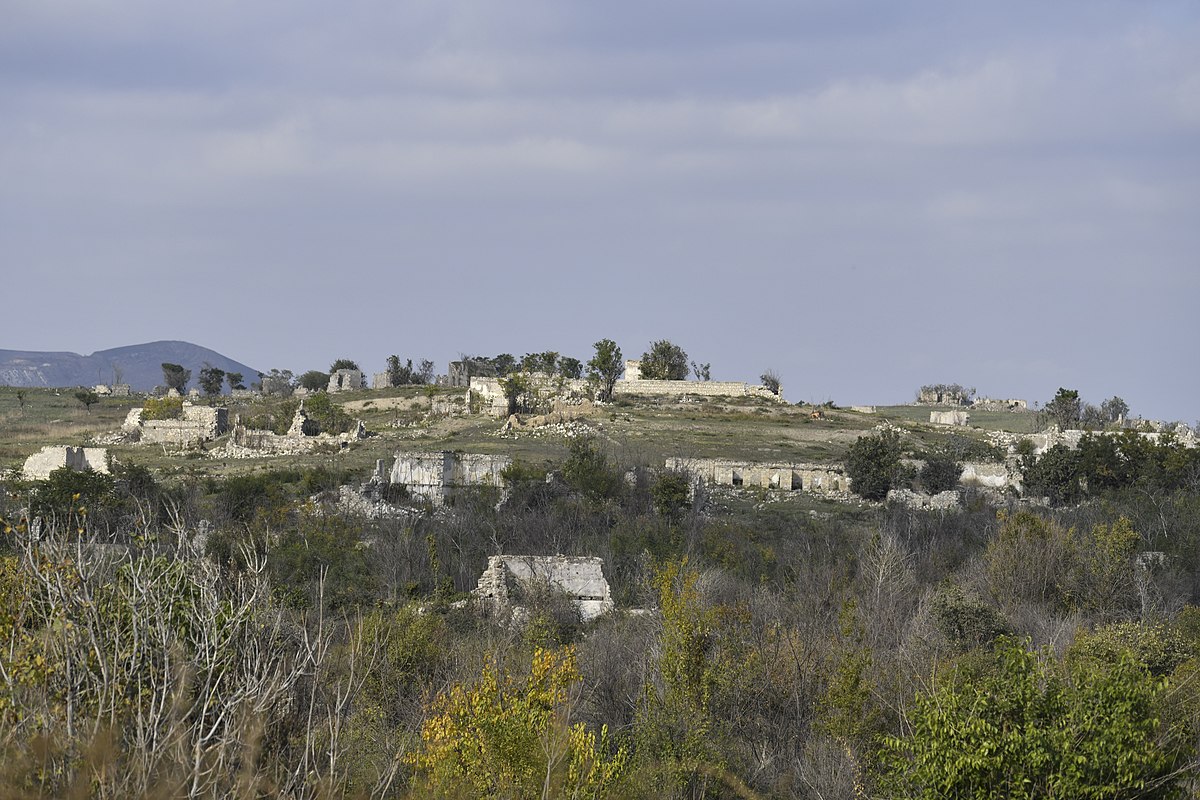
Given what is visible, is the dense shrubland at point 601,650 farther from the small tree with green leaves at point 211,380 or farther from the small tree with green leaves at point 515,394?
the small tree with green leaves at point 211,380

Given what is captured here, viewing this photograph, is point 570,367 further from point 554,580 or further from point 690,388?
point 554,580

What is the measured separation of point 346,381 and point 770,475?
1839 inches

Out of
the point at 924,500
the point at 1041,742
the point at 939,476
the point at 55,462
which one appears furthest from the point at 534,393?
the point at 1041,742

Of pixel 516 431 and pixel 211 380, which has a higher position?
pixel 211 380

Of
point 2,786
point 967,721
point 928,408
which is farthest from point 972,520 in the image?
point 928,408

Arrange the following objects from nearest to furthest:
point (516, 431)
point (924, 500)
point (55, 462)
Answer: point (55, 462) < point (924, 500) < point (516, 431)

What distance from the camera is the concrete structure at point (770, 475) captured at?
145 feet

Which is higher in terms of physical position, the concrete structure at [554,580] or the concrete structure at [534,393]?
the concrete structure at [534,393]

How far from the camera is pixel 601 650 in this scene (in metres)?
21.2

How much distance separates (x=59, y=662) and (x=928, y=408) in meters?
80.8

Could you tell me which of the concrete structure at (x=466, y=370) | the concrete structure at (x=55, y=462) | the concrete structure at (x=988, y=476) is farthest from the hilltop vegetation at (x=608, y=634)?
the concrete structure at (x=466, y=370)

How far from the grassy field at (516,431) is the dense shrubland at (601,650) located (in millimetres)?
8902

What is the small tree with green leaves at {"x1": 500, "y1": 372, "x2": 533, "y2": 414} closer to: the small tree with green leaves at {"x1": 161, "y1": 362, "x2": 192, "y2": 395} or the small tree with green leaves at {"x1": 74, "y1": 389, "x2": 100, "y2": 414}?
the small tree with green leaves at {"x1": 74, "y1": 389, "x2": 100, "y2": 414}

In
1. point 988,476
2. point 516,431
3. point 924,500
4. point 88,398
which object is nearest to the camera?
point 924,500
